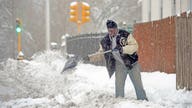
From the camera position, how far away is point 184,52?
38.0 ft

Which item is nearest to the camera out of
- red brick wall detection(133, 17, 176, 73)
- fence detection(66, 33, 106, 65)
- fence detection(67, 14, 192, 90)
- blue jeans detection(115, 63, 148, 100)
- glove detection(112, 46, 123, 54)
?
glove detection(112, 46, 123, 54)

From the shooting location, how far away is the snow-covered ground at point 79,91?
10148mm

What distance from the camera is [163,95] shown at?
10969 mm

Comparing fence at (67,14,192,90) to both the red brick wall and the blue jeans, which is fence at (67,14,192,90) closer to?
the red brick wall

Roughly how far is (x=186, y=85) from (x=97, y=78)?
5.31 m

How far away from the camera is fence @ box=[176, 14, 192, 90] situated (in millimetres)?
11430

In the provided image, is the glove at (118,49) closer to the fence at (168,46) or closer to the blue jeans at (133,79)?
the blue jeans at (133,79)

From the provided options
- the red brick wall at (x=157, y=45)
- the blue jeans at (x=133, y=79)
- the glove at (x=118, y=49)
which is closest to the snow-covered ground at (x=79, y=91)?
the blue jeans at (x=133, y=79)

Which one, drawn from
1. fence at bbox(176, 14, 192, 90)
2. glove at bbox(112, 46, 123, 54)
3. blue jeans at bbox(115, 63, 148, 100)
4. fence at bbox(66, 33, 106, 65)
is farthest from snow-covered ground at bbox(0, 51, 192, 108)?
fence at bbox(66, 33, 106, 65)

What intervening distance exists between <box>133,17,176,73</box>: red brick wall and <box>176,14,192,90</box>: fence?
2963 millimetres

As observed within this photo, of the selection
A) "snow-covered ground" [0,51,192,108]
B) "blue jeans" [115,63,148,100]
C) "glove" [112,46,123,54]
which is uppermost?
"glove" [112,46,123,54]

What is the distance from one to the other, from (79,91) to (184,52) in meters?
2.87

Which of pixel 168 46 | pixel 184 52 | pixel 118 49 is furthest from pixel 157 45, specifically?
pixel 118 49

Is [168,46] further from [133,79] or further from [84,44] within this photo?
[84,44]
